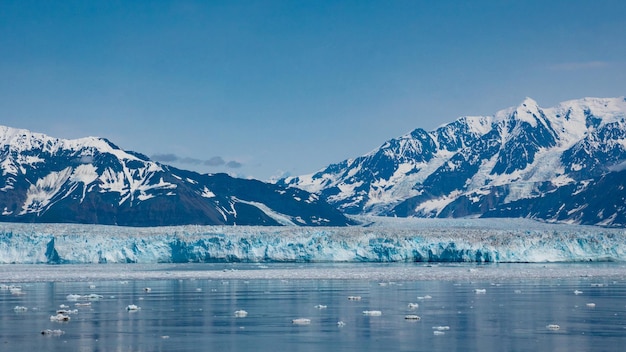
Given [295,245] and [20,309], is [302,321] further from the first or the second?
[295,245]

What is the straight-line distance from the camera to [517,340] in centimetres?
2197

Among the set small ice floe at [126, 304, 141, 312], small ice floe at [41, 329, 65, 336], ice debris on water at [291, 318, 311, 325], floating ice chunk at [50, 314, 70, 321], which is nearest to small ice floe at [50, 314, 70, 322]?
floating ice chunk at [50, 314, 70, 321]

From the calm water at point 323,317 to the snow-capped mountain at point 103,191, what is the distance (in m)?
121

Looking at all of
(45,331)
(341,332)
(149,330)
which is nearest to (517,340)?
(341,332)

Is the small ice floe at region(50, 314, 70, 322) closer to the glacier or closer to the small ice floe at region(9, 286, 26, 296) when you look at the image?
the small ice floe at region(9, 286, 26, 296)

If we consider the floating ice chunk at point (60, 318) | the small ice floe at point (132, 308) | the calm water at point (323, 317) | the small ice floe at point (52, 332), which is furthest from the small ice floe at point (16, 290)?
the small ice floe at point (52, 332)

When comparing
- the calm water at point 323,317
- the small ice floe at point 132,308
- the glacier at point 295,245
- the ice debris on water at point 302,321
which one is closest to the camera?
the calm water at point 323,317

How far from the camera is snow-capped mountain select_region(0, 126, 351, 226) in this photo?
163 m

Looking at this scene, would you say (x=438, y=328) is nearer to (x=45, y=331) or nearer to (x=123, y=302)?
(x=45, y=331)

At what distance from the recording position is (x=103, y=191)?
561 feet

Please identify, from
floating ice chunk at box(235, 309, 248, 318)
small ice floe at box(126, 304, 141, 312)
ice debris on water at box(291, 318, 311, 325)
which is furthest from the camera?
small ice floe at box(126, 304, 141, 312)

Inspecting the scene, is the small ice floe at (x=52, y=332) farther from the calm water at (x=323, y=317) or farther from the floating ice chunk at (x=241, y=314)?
the floating ice chunk at (x=241, y=314)

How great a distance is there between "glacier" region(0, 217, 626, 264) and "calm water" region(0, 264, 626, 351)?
25.4 meters

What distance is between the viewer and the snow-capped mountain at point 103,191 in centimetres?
16338
